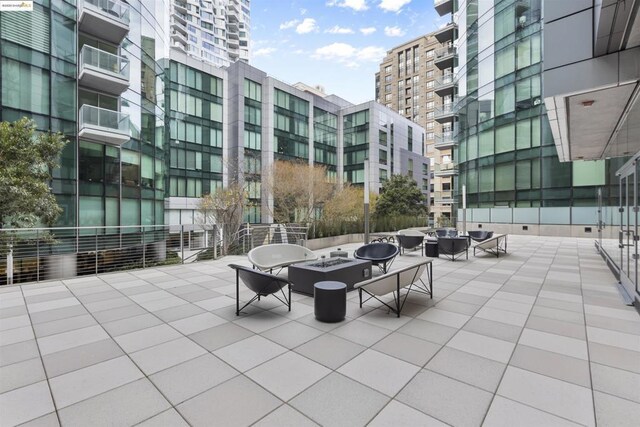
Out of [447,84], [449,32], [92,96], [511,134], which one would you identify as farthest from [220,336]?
[449,32]

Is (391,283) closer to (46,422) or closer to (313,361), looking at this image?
(313,361)

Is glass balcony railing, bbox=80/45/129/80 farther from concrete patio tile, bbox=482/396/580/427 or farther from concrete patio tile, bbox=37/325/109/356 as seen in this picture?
concrete patio tile, bbox=482/396/580/427

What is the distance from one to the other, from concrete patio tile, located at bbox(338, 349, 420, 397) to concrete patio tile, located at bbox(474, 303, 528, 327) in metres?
2.35

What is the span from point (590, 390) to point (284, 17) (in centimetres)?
14584

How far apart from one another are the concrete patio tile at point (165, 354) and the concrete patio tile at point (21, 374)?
854mm

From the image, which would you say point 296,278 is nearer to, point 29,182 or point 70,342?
point 70,342

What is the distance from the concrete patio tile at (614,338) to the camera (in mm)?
3992

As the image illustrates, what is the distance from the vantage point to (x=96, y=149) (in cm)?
1537

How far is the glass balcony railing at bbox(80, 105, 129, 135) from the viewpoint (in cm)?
1435

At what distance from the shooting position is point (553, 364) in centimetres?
349

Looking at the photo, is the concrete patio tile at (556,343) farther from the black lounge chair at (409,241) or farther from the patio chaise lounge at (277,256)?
the black lounge chair at (409,241)

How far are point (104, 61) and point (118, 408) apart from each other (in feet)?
57.6

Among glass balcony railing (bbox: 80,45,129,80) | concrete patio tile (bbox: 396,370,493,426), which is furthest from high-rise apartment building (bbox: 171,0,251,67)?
concrete patio tile (bbox: 396,370,493,426)

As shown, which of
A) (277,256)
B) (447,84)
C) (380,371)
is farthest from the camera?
(447,84)
